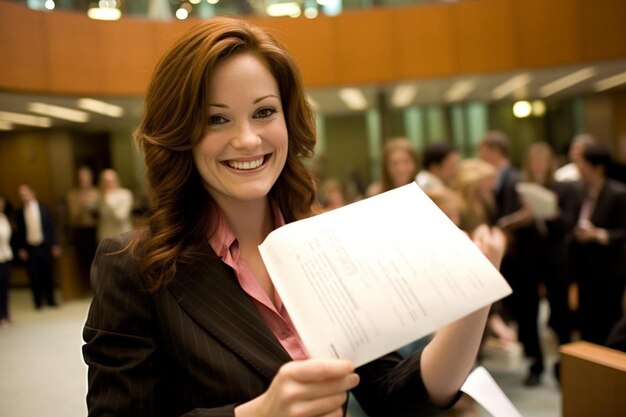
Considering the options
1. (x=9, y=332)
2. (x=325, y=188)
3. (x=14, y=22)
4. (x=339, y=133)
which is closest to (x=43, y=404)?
(x=9, y=332)

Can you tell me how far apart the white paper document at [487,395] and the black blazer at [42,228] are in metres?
1.86

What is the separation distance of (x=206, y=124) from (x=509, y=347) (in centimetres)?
331

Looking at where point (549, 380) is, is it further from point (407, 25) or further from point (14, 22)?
point (407, 25)

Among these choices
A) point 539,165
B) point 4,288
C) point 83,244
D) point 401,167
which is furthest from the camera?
point 539,165

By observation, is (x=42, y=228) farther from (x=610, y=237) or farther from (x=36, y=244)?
(x=610, y=237)

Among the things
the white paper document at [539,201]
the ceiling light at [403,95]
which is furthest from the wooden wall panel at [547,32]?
the white paper document at [539,201]

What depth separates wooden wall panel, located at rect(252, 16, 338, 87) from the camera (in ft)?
27.2

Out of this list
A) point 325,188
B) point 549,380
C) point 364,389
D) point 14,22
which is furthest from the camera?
point 325,188

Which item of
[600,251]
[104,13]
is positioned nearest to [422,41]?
[104,13]

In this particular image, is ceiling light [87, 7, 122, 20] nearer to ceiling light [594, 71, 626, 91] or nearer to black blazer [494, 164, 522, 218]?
black blazer [494, 164, 522, 218]

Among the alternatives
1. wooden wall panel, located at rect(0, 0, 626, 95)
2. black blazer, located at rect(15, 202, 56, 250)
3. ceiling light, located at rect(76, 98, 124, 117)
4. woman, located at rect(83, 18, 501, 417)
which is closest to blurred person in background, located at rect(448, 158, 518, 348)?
black blazer, located at rect(15, 202, 56, 250)

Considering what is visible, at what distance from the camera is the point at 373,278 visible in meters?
0.82

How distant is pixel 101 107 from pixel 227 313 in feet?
14.2

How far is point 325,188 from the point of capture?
675 centimetres
